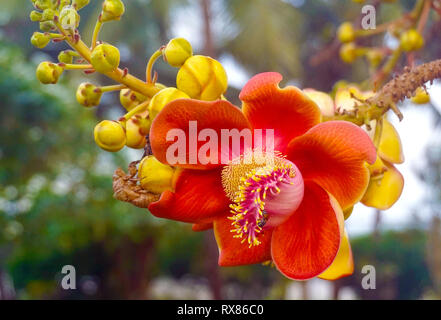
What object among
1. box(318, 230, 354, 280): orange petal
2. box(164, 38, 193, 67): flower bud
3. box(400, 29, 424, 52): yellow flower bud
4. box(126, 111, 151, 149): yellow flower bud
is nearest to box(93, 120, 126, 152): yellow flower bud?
box(126, 111, 151, 149): yellow flower bud

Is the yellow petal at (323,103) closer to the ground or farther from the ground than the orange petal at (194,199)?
farther from the ground

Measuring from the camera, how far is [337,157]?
2.23 ft

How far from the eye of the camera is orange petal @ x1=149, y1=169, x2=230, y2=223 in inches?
26.5

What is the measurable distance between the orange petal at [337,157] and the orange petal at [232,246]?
0.12 meters

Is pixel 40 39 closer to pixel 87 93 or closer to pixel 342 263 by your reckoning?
pixel 87 93

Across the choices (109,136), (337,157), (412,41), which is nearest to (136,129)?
(109,136)

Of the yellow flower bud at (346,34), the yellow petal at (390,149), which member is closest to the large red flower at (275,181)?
the yellow petal at (390,149)

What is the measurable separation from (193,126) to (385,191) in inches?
12.6

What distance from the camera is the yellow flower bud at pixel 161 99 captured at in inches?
25.9

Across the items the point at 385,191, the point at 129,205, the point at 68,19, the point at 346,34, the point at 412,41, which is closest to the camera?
the point at 68,19

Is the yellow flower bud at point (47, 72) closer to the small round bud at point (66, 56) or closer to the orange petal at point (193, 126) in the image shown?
the small round bud at point (66, 56)

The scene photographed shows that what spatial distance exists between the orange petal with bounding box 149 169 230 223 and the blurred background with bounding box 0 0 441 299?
13.8ft

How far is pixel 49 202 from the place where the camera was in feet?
22.6
